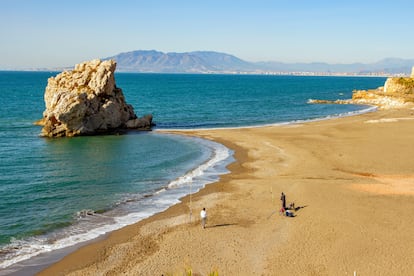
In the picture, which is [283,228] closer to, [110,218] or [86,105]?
[110,218]

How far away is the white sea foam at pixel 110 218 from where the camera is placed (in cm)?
2239

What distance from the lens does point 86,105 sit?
60.0 metres

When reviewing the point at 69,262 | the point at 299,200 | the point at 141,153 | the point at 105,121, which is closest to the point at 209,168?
the point at 141,153

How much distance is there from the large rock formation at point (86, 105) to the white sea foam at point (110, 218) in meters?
25.9

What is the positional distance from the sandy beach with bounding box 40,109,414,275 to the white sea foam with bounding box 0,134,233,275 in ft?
4.02

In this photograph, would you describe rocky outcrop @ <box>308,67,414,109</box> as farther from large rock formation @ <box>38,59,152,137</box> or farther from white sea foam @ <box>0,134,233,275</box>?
white sea foam @ <box>0,134,233,275</box>

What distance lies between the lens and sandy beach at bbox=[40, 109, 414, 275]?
20.4 m

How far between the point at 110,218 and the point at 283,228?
11.6 meters

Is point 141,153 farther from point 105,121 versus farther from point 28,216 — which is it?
point 28,216

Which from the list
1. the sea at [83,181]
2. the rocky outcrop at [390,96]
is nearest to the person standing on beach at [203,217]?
the sea at [83,181]

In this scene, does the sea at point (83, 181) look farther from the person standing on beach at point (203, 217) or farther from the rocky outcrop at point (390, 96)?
the rocky outcrop at point (390, 96)

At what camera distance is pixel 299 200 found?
30.3 m

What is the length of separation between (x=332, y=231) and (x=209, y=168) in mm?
19119

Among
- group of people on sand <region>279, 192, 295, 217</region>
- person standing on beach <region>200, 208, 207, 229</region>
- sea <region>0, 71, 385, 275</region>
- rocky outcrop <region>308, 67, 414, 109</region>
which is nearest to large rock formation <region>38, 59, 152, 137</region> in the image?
sea <region>0, 71, 385, 275</region>
